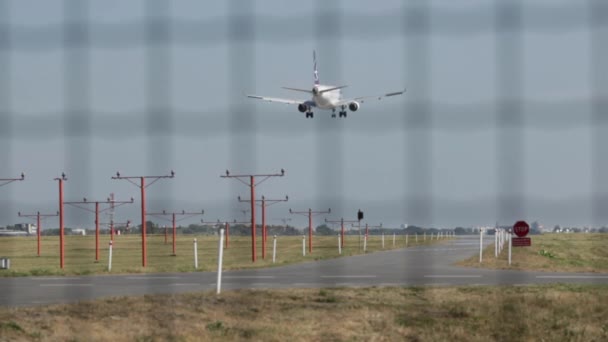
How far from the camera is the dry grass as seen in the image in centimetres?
1548

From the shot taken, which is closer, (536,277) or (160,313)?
(160,313)

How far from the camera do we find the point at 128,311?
17.7m

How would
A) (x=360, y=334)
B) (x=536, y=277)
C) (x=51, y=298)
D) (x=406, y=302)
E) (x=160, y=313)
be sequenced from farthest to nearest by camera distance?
1. (x=536, y=277)
2. (x=51, y=298)
3. (x=406, y=302)
4. (x=160, y=313)
5. (x=360, y=334)

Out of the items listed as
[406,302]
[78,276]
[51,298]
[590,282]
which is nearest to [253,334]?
[406,302]

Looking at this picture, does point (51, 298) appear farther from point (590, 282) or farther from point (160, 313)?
point (590, 282)

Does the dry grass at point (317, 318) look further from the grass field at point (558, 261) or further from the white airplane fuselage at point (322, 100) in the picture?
the grass field at point (558, 261)

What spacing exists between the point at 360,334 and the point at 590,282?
1363cm

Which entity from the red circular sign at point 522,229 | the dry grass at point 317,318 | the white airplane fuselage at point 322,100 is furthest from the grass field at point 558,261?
the dry grass at point 317,318

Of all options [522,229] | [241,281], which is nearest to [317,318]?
[241,281]

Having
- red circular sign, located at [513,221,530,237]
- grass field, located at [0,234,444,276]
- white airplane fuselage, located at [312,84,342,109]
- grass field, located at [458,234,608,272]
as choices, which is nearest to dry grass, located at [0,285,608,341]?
white airplane fuselage, located at [312,84,342,109]

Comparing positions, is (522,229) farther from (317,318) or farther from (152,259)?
(152,259)

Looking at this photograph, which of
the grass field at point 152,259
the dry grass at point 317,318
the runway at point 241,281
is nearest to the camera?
the dry grass at point 317,318

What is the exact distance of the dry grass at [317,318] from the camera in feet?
50.8

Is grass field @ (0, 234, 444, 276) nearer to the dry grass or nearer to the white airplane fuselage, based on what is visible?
the white airplane fuselage
